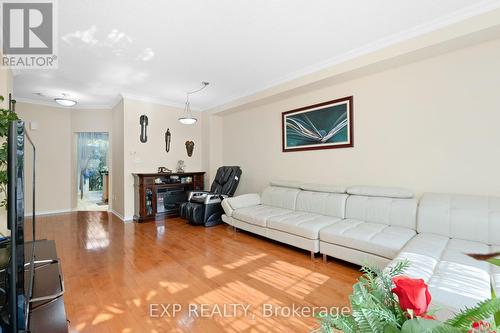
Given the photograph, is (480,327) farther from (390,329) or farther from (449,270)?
(449,270)

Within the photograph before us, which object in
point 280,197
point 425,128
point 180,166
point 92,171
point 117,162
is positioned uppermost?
point 425,128

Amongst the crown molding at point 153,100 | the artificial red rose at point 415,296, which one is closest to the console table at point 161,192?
the crown molding at point 153,100

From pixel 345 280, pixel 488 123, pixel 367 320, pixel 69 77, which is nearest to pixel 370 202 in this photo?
pixel 345 280

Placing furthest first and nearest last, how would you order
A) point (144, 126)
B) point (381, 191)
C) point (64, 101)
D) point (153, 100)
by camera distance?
point (153, 100), point (144, 126), point (64, 101), point (381, 191)

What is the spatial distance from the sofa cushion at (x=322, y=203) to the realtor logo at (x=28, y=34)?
3.71m

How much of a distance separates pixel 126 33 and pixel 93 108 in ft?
14.2

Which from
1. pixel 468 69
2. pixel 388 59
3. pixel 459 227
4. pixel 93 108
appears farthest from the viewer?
pixel 93 108

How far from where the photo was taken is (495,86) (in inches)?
95.7

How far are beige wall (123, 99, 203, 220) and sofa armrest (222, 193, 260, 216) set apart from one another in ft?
7.30

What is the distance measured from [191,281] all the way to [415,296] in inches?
92.4

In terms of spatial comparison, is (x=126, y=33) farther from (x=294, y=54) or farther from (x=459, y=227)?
(x=459, y=227)

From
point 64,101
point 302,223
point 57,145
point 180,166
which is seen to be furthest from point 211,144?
point 57,145

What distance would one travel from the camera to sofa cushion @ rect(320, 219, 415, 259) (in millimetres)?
2336

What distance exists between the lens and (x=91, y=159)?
7059 millimetres
